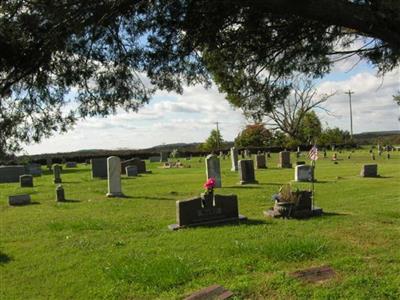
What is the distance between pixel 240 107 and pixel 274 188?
1197 centimetres

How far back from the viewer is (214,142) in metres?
87.3

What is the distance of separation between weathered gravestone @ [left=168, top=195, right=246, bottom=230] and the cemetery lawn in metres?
0.39

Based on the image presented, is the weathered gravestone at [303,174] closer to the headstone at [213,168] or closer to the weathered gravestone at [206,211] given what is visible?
the headstone at [213,168]

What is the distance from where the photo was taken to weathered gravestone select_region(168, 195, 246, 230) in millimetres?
11914

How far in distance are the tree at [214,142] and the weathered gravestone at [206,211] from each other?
6986 cm

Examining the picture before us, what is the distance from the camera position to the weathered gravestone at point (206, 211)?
11914 millimetres

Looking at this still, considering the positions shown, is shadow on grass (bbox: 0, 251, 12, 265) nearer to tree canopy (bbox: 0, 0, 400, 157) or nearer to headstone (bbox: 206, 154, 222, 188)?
tree canopy (bbox: 0, 0, 400, 157)

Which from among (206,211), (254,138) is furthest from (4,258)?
(254,138)

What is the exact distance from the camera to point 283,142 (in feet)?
248

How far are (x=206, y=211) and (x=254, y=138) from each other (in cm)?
6627

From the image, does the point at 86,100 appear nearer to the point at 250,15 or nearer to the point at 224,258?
the point at 250,15

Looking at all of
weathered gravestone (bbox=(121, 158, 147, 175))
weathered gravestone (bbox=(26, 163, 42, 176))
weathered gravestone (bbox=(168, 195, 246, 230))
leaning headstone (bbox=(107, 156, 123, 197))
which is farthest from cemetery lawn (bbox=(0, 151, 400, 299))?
weathered gravestone (bbox=(26, 163, 42, 176))

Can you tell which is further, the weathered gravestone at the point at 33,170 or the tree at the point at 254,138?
the tree at the point at 254,138

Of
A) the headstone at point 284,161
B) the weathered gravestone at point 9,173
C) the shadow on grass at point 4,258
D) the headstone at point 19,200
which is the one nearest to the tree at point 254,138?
the headstone at point 284,161
